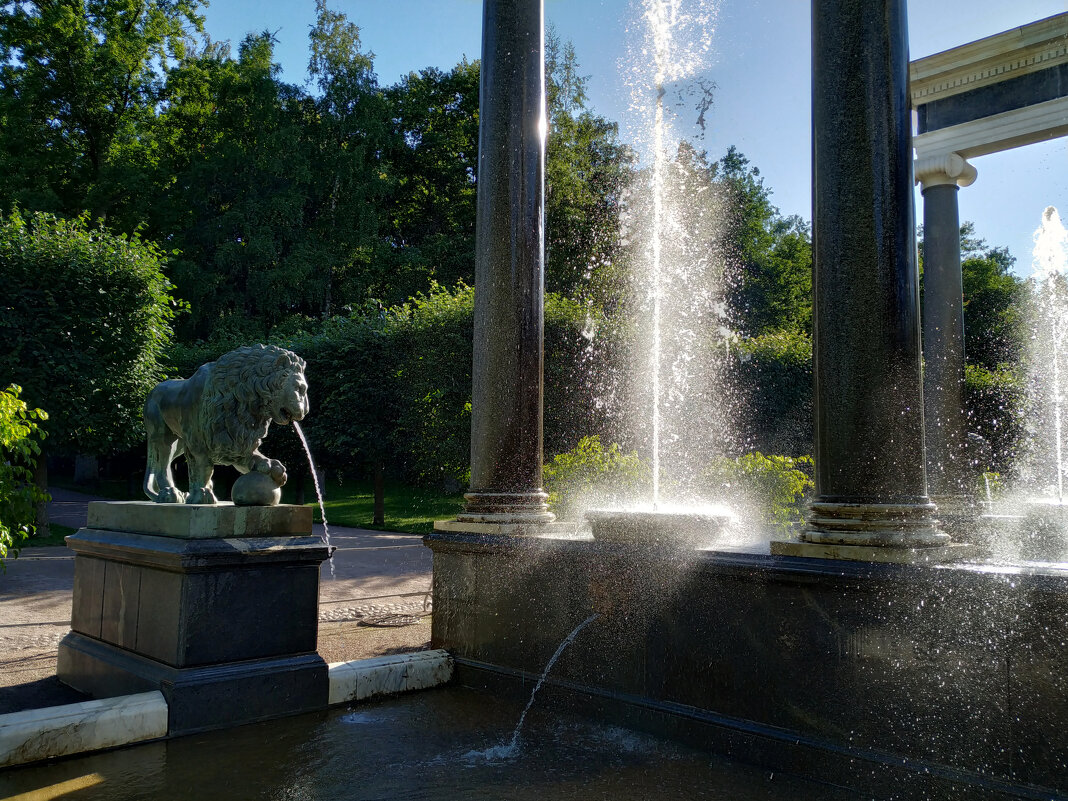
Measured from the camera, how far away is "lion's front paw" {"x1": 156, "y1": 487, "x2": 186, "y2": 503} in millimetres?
5418

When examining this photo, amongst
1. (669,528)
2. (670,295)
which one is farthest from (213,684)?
(670,295)

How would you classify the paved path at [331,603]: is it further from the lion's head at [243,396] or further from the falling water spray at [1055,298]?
the falling water spray at [1055,298]

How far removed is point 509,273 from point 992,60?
9.50 metres

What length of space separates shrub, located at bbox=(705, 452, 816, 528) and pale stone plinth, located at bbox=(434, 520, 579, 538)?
3.83m

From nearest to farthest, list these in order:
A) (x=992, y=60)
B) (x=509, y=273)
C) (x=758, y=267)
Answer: (x=509, y=273) → (x=992, y=60) → (x=758, y=267)

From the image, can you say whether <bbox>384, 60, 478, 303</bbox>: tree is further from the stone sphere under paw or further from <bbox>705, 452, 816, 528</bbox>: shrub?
the stone sphere under paw

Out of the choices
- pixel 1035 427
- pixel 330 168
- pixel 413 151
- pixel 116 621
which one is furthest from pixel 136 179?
pixel 1035 427

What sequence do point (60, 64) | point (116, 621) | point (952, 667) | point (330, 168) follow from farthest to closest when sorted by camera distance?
1. point (330, 168)
2. point (60, 64)
3. point (116, 621)
4. point (952, 667)

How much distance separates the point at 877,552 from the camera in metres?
3.98

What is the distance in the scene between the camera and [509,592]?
17.9 feet

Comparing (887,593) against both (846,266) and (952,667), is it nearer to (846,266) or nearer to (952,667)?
(952,667)

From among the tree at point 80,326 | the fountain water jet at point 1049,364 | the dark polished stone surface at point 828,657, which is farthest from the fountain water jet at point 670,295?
the tree at point 80,326

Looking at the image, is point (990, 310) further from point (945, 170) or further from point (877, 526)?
point (877, 526)

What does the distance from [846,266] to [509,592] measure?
3031mm
